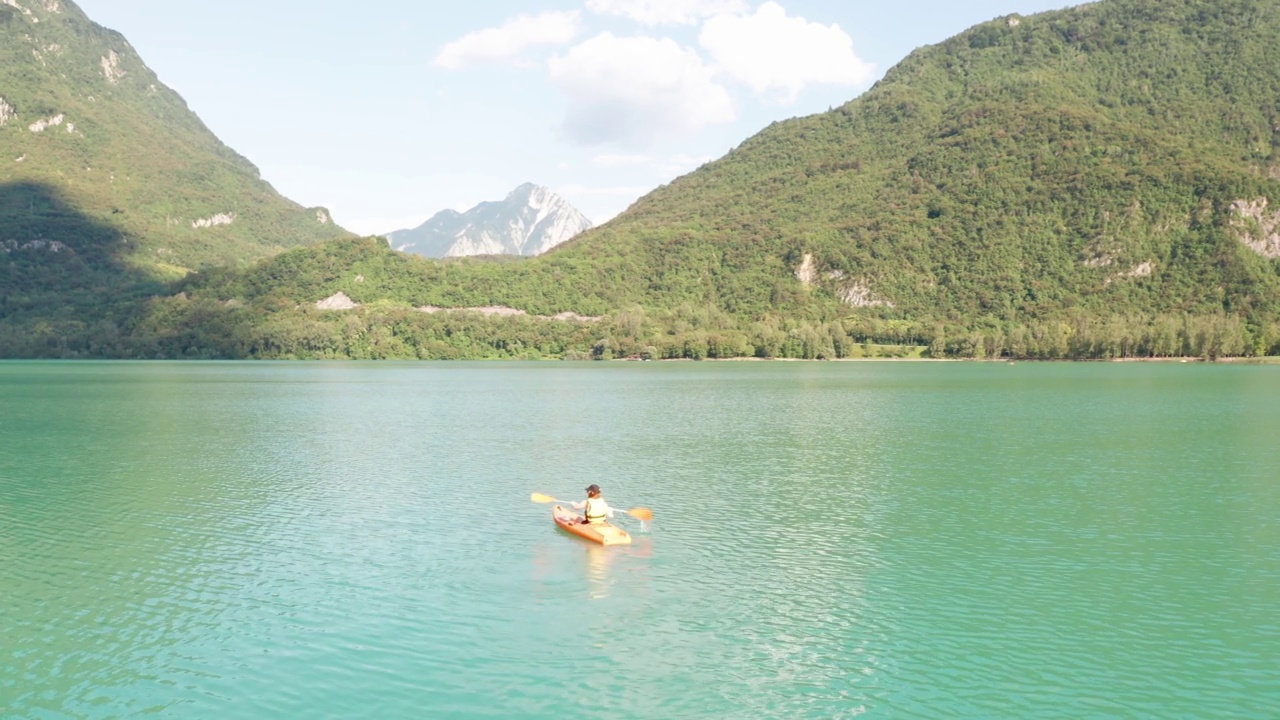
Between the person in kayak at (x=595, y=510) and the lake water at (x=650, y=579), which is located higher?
the person in kayak at (x=595, y=510)

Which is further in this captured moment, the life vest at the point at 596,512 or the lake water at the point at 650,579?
the life vest at the point at 596,512

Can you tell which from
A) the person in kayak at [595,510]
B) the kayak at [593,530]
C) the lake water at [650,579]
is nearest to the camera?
the lake water at [650,579]

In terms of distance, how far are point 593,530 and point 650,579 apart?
171 inches

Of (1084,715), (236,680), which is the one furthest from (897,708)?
(236,680)

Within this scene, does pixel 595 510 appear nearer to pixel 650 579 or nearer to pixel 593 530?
pixel 593 530

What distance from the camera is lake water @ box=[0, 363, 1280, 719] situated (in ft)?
57.5

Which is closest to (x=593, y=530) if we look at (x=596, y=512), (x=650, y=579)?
(x=596, y=512)

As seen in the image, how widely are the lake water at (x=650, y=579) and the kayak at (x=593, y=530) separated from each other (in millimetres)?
468

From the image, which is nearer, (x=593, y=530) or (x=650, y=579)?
(x=650, y=579)

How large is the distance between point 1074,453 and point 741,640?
122 feet

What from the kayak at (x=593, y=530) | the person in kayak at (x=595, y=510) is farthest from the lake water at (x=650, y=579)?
the person in kayak at (x=595, y=510)

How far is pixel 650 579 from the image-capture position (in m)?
25.0

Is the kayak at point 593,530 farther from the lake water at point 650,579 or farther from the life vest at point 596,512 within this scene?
the lake water at point 650,579

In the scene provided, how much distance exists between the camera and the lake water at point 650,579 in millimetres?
17516
